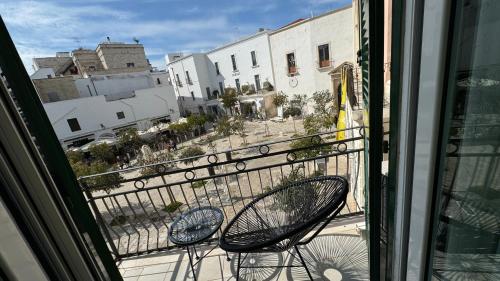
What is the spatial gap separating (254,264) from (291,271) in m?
0.31

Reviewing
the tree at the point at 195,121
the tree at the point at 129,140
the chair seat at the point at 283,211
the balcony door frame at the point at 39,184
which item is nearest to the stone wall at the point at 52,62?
the tree at the point at 129,140

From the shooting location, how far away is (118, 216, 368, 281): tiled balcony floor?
187 cm

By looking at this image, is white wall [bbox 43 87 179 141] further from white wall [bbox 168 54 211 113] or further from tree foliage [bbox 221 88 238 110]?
tree foliage [bbox 221 88 238 110]

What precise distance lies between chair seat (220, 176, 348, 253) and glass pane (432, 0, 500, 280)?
56cm

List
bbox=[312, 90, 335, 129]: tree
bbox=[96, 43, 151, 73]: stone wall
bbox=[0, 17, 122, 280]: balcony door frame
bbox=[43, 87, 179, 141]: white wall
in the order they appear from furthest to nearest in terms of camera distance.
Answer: bbox=[96, 43, 151, 73]: stone wall
bbox=[43, 87, 179, 141]: white wall
bbox=[312, 90, 335, 129]: tree
bbox=[0, 17, 122, 280]: balcony door frame

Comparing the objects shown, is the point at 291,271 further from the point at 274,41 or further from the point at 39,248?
the point at 274,41

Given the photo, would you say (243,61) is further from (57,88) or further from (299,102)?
(57,88)

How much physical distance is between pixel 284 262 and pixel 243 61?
23.5m

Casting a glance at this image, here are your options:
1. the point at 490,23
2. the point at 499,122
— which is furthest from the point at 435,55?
the point at 499,122

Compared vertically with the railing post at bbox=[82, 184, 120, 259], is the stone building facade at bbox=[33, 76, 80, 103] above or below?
above

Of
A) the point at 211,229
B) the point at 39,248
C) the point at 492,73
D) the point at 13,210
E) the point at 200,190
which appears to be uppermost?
the point at 492,73

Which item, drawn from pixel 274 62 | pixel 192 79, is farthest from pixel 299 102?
pixel 192 79

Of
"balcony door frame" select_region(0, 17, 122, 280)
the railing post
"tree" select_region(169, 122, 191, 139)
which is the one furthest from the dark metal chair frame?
"tree" select_region(169, 122, 191, 139)

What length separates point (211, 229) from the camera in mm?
1890
